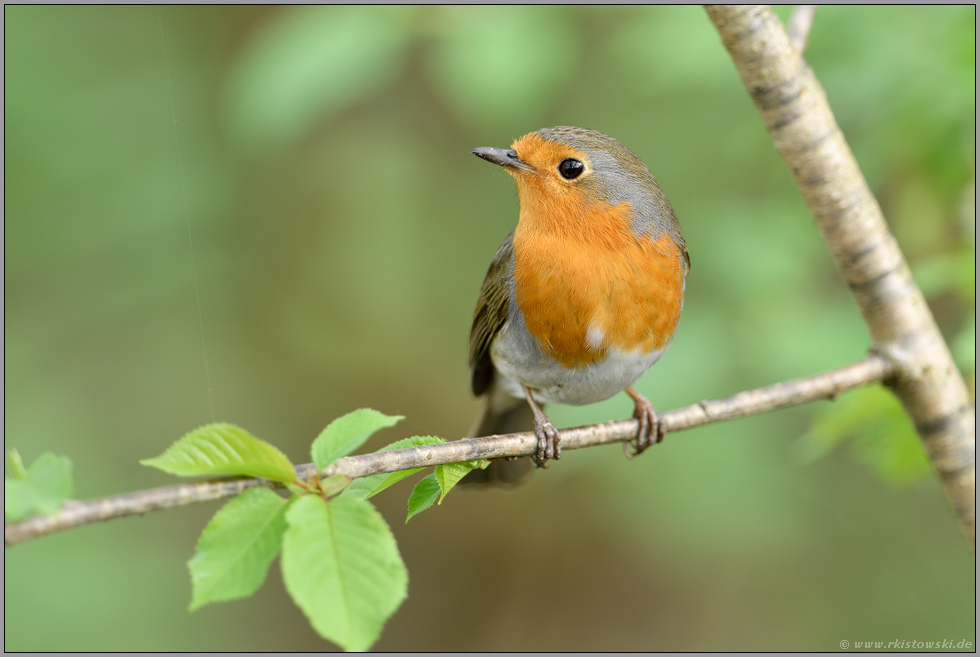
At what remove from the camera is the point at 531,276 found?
2664 mm

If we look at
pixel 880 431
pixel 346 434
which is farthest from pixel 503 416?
pixel 346 434

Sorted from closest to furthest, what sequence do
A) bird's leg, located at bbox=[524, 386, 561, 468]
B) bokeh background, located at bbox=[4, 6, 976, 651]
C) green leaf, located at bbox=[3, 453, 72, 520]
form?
green leaf, located at bbox=[3, 453, 72, 520], bird's leg, located at bbox=[524, 386, 561, 468], bokeh background, located at bbox=[4, 6, 976, 651]

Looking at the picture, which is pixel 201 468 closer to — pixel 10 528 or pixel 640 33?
pixel 10 528

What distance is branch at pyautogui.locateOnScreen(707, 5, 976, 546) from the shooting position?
7.72 feet

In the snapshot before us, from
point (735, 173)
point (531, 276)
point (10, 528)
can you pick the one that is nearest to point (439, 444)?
point (10, 528)

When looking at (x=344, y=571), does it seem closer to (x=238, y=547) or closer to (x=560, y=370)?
(x=238, y=547)

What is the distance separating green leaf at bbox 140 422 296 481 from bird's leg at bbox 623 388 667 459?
1.52 meters

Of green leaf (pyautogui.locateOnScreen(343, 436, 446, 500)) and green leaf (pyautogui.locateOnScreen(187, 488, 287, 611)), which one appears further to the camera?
green leaf (pyautogui.locateOnScreen(343, 436, 446, 500))

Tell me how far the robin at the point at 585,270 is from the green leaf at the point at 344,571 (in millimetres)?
1198

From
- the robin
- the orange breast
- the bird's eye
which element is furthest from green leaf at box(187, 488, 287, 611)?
the bird's eye

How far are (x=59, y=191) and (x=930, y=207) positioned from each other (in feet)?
14.8

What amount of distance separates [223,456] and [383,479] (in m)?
0.28

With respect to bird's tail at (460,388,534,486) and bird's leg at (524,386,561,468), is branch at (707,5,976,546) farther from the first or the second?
bird's tail at (460,388,534,486)

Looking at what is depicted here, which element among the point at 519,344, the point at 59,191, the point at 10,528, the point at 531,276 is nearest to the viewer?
the point at 10,528
